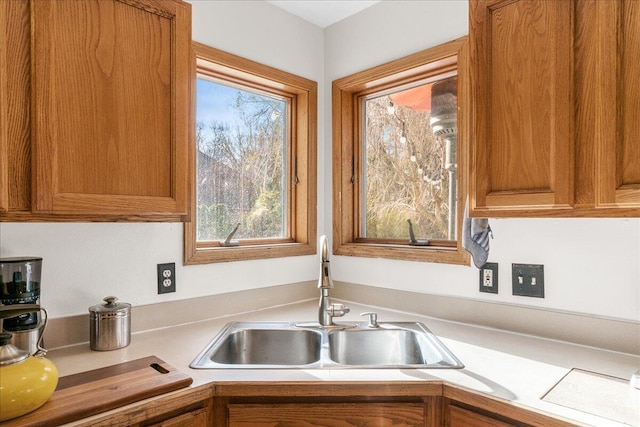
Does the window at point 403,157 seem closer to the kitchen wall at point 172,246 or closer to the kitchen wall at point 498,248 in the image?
the kitchen wall at point 498,248

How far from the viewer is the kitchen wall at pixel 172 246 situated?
1.37 metres

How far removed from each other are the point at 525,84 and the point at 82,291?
1.69 meters

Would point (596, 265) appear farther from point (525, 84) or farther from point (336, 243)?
point (336, 243)

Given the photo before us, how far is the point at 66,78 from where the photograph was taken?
1.10 m

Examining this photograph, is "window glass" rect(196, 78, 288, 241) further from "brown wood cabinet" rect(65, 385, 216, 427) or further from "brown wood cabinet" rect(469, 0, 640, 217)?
"brown wood cabinet" rect(469, 0, 640, 217)

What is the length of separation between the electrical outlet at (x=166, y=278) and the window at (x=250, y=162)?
0.08 meters

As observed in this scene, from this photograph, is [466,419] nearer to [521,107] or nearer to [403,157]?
[521,107]

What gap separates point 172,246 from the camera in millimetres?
1673

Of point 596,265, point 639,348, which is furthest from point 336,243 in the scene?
point 639,348

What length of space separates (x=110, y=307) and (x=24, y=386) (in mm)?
497

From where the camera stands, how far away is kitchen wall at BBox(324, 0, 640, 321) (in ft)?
4.39

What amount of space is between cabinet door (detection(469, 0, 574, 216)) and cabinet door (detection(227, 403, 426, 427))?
0.68 meters

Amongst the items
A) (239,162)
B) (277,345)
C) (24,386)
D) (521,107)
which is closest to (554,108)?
(521,107)

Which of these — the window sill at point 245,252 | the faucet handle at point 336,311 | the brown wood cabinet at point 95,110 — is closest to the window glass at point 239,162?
the window sill at point 245,252
